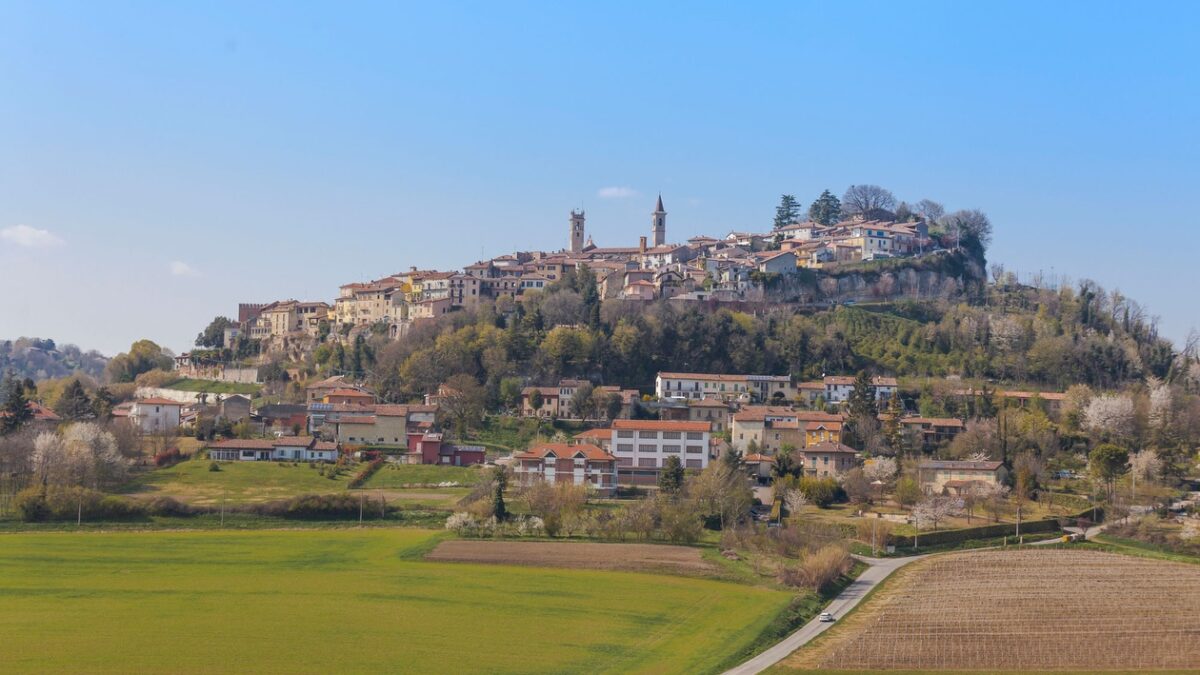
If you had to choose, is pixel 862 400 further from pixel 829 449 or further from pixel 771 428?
pixel 829 449

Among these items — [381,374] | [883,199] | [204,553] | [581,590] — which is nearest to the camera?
[581,590]

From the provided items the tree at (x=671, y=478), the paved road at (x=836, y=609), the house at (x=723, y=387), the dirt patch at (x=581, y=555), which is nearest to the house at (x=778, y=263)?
the house at (x=723, y=387)

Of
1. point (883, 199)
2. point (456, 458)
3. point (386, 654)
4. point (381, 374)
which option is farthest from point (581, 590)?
point (883, 199)

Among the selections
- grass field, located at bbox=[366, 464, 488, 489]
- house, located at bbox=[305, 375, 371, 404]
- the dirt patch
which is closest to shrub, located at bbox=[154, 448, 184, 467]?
grass field, located at bbox=[366, 464, 488, 489]

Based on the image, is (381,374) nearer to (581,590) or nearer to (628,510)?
(628,510)

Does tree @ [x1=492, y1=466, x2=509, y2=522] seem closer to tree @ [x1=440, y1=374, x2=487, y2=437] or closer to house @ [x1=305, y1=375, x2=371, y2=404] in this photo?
tree @ [x1=440, y1=374, x2=487, y2=437]

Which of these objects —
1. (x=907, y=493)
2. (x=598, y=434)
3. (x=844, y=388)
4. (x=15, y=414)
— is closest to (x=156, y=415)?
(x=15, y=414)

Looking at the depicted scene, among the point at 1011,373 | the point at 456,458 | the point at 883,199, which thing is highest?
the point at 883,199
